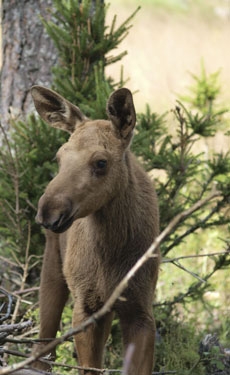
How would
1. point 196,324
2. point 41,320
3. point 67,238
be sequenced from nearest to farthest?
1. point 67,238
2. point 41,320
3. point 196,324

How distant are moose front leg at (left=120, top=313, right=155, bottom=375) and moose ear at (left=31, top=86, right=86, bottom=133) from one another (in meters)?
1.38

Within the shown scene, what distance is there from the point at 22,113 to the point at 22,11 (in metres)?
1.06

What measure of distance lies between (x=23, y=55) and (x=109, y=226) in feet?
10.7

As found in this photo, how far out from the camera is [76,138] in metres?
4.69

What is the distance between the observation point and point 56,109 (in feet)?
17.2

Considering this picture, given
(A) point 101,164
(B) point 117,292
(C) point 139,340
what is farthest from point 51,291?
(B) point 117,292

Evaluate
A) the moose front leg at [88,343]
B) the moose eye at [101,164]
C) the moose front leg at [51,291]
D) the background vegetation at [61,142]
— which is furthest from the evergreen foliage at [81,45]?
the moose front leg at [88,343]

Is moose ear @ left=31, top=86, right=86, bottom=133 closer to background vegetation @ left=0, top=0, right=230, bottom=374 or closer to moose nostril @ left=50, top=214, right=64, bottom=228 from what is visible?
background vegetation @ left=0, top=0, right=230, bottom=374

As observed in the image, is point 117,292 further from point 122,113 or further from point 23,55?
point 23,55

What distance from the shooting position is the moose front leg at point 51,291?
5.86m

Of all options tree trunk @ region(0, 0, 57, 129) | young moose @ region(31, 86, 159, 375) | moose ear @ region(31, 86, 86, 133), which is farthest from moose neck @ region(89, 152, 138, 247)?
tree trunk @ region(0, 0, 57, 129)

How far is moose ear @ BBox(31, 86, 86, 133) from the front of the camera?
16.8ft

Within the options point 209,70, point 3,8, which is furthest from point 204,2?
point 3,8

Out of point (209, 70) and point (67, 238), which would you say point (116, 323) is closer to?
point (67, 238)
